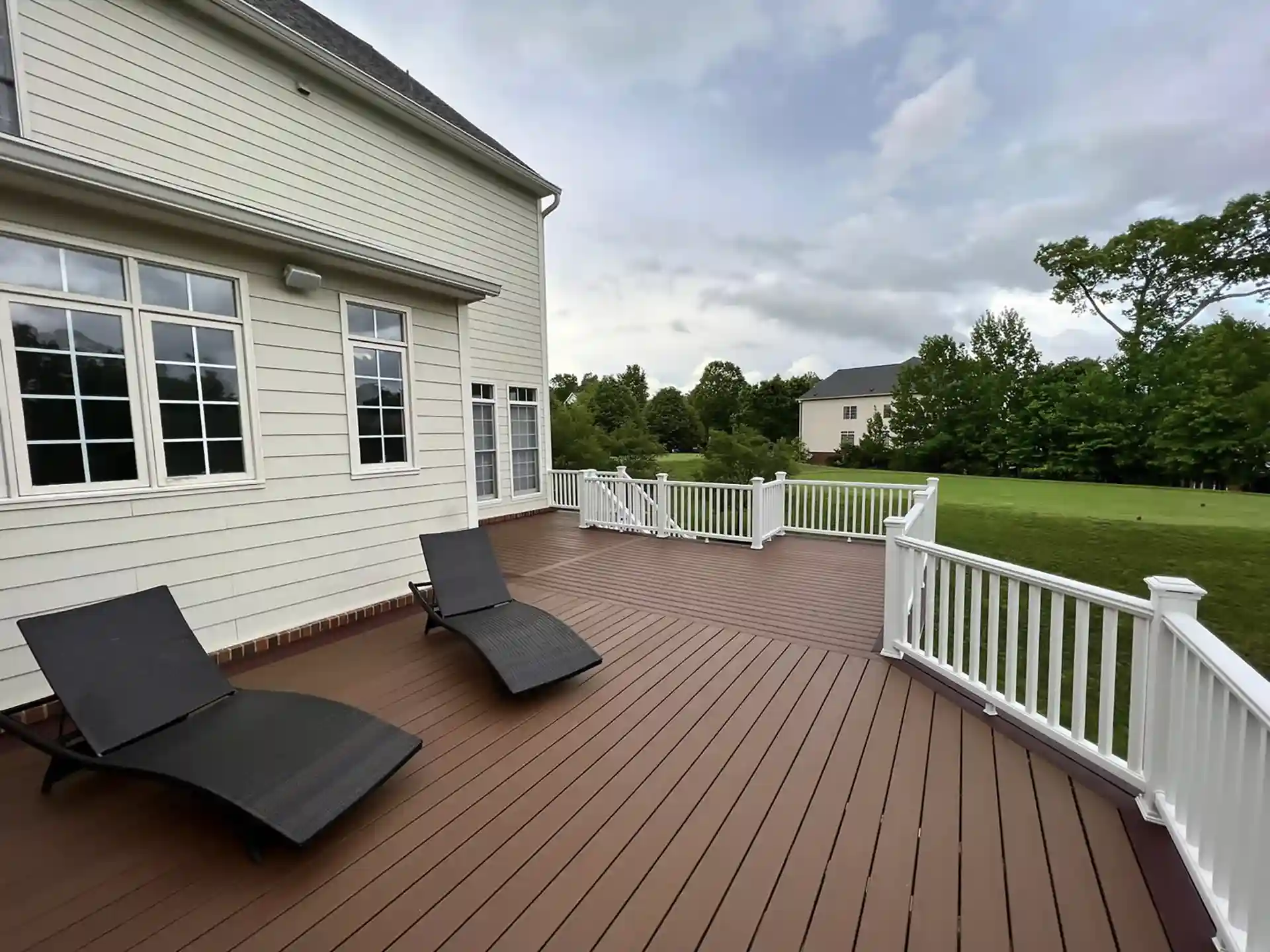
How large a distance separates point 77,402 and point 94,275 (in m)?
0.77

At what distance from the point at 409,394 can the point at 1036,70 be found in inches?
419

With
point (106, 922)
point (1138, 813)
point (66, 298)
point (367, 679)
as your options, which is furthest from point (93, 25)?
point (1138, 813)

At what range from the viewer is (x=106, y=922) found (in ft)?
5.68

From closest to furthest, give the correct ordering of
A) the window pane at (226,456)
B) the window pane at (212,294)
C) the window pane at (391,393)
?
the window pane at (212,294)
the window pane at (226,456)
the window pane at (391,393)

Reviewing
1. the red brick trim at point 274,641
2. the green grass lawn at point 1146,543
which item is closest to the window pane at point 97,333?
the red brick trim at point 274,641

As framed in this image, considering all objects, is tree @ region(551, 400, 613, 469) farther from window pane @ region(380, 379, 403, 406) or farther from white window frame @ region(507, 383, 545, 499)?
window pane @ region(380, 379, 403, 406)

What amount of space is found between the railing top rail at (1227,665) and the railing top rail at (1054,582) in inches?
5.6

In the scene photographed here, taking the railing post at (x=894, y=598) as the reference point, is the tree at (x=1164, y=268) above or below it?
above

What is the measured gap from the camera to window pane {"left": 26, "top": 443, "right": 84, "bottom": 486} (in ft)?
9.86

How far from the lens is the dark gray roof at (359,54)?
7367mm

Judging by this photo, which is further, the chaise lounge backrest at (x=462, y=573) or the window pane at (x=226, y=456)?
the chaise lounge backrest at (x=462, y=573)

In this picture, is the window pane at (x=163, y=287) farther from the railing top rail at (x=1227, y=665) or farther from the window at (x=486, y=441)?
the window at (x=486, y=441)

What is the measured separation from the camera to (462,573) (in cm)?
431

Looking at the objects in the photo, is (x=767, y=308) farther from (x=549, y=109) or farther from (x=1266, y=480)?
(x=1266, y=480)
